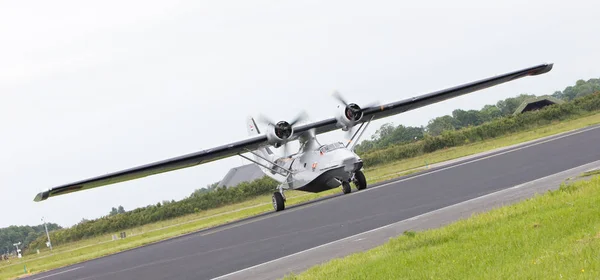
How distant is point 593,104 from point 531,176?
42.9 metres

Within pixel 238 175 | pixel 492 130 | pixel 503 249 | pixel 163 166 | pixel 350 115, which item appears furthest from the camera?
pixel 238 175

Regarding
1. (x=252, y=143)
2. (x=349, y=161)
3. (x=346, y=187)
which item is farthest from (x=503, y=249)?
(x=252, y=143)

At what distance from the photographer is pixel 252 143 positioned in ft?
98.1

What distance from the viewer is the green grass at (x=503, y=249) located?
23.9 ft

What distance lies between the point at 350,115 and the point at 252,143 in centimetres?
468

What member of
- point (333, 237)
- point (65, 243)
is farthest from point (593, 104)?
point (333, 237)

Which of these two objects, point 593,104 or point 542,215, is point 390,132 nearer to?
point 593,104

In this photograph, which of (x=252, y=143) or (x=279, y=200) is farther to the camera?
(x=279, y=200)

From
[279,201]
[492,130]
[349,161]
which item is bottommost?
[279,201]

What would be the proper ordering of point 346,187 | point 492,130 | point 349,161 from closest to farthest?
point 349,161 < point 346,187 < point 492,130

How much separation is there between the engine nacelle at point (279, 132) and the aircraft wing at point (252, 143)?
1.22 feet

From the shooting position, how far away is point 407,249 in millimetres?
10500

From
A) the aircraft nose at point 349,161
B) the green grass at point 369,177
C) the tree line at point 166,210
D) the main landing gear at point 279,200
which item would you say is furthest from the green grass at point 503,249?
the tree line at point 166,210

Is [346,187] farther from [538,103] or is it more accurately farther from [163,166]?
[538,103]
